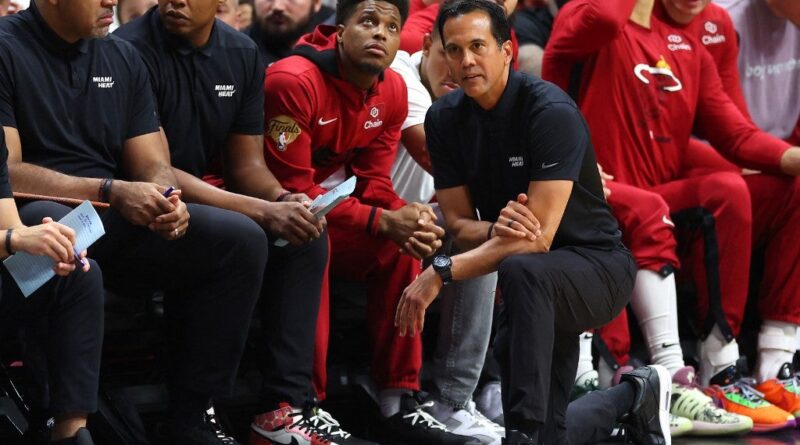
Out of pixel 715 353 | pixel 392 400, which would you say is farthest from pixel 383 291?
pixel 715 353

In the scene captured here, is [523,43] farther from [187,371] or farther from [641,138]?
[187,371]

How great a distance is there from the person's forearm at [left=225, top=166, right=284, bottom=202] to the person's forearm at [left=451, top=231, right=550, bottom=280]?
693mm

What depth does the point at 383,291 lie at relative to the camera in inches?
173

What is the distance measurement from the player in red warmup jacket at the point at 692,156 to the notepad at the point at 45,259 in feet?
7.88

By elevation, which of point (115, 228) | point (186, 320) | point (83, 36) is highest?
point (83, 36)

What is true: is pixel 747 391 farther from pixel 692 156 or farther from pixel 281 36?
pixel 281 36

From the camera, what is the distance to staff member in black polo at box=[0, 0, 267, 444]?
370 cm

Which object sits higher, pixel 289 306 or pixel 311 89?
pixel 311 89

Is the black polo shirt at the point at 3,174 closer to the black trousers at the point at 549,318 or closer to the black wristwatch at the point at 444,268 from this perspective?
the black wristwatch at the point at 444,268

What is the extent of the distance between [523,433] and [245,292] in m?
0.92

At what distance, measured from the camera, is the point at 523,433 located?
12.1 feet

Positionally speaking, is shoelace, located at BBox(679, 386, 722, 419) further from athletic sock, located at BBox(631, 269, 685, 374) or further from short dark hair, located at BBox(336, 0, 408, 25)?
short dark hair, located at BBox(336, 0, 408, 25)

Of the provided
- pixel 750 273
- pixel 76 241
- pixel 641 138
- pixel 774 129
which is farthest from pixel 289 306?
pixel 774 129

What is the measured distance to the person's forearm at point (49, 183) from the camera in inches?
144
